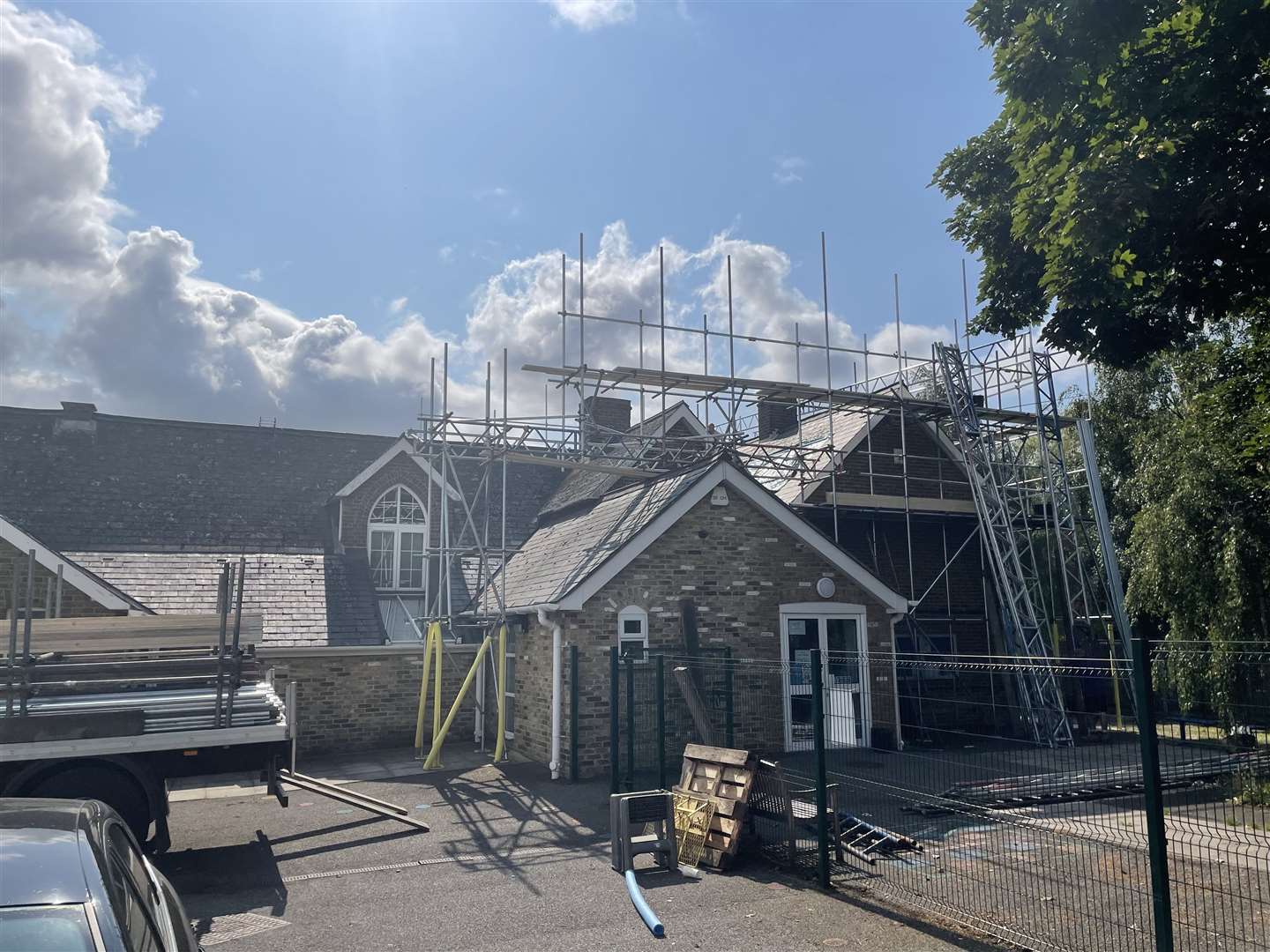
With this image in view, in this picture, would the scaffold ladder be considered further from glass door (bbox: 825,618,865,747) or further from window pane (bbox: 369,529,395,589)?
window pane (bbox: 369,529,395,589)

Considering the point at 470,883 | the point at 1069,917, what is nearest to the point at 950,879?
the point at 1069,917

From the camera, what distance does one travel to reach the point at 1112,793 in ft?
24.1

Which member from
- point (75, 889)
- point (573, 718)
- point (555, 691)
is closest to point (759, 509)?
point (555, 691)

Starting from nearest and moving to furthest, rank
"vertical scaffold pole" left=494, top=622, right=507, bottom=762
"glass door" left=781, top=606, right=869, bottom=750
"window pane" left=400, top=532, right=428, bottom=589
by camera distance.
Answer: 1. "glass door" left=781, top=606, right=869, bottom=750
2. "vertical scaffold pole" left=494, top=622, right=507, bottom=762
3. "window pane" left=400, top=532, right=428, bottom=589

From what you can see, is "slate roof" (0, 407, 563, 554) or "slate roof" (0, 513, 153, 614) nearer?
"slate roof" (0, 513, 153, 614)

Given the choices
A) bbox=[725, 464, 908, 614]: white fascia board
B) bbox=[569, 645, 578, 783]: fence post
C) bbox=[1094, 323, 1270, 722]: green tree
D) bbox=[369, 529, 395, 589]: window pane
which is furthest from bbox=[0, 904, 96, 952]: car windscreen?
bbox=[369, 529, 395, 589]: window pane

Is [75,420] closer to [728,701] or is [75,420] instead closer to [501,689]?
[501,689]

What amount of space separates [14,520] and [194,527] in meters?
3.21

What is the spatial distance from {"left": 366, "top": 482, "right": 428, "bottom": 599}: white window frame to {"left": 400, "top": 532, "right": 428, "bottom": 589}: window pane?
43 millimetres

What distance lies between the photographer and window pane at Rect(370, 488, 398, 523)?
20609 mm

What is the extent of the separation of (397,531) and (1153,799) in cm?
1778

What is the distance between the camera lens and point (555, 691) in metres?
13.5

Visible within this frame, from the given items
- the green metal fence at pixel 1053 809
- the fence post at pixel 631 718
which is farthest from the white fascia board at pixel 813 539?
the fence post at pixel 631 718

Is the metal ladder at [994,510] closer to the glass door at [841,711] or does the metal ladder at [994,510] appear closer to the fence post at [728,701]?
the glass door at [841,711]
